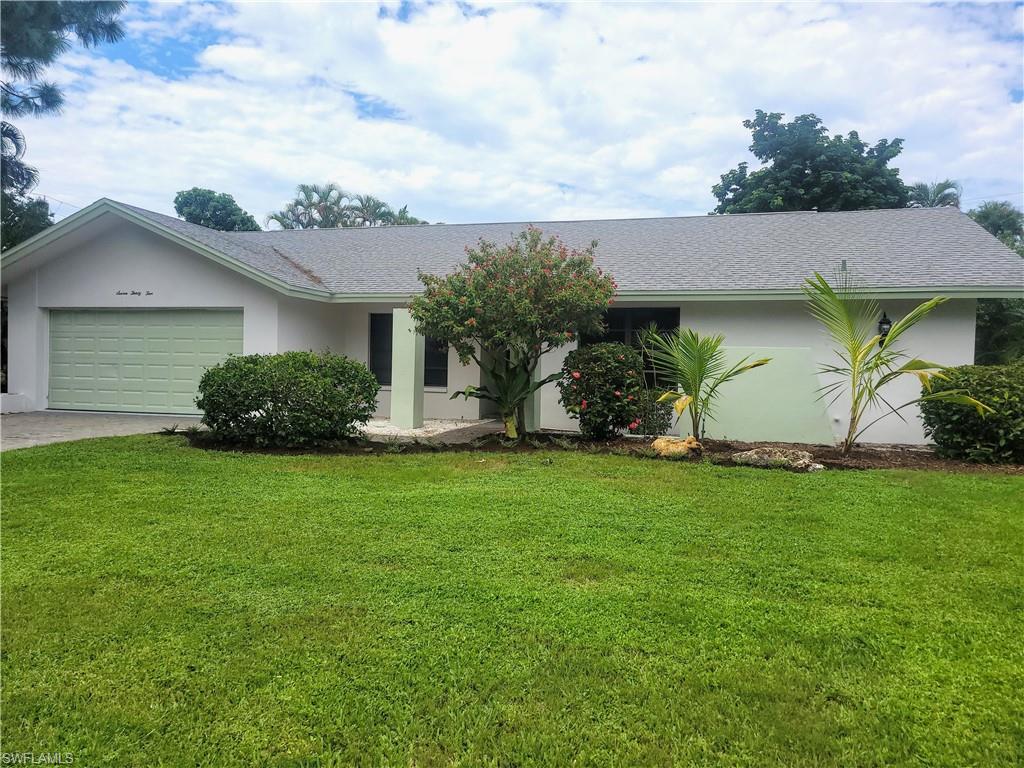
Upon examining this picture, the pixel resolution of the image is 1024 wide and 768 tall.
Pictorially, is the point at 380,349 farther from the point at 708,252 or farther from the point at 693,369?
the point at 693,369

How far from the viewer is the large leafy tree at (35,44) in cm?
1500

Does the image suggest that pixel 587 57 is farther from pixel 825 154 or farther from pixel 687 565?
pixel 825 154

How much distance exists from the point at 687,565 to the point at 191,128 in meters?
16.9

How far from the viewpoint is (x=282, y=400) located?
9.14 meters

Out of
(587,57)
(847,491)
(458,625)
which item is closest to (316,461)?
(458,625)

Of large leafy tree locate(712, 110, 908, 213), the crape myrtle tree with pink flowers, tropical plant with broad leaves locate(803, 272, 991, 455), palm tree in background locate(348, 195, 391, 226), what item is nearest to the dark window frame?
the crape myrtle tree with pink flowers

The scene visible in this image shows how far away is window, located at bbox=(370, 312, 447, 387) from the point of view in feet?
46.5

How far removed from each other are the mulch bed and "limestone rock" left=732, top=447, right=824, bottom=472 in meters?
0.21

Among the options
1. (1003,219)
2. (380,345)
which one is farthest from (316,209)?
(1003,219)

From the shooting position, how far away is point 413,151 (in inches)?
886

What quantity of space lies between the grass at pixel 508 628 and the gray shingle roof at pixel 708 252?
5.73 meters

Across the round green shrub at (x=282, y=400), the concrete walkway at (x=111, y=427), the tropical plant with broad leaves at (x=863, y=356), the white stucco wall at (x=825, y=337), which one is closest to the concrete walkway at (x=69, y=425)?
the concrete walkway at (x=111, y=427)

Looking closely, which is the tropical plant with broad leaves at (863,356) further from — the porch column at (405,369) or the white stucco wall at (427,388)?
the white stucco wall at (427,388)

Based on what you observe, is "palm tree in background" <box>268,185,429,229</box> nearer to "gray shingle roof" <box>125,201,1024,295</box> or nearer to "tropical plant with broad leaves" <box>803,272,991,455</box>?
"gray shingle roof" <box>125,201,1024,295</box>
